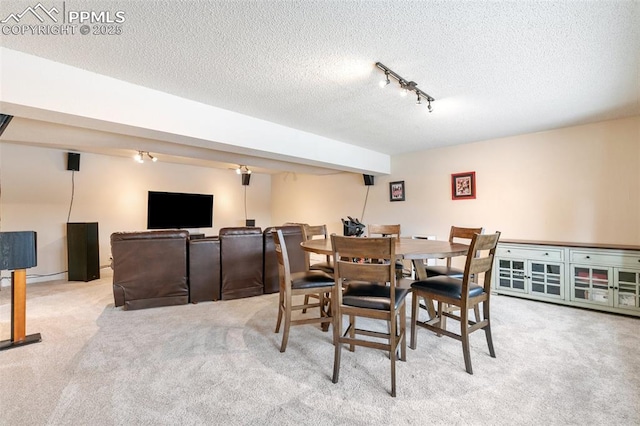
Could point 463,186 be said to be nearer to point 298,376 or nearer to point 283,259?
point 283,259

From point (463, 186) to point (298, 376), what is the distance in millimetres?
3816

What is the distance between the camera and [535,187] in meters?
3.79

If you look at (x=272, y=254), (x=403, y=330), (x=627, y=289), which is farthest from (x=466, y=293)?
(x=272, y=254)

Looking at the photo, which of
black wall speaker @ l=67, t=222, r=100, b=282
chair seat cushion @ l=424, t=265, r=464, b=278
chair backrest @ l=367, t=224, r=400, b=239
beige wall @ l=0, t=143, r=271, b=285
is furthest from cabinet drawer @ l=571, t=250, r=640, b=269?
black wall speaker @ l=67, t=222, r=100, b=282

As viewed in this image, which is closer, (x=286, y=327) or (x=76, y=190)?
(x=286, y=327)

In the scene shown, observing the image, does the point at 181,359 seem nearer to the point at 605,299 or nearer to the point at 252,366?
the point at 252,366

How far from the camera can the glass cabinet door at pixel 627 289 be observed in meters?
2.85

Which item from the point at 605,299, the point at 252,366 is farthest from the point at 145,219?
the point at 605,299

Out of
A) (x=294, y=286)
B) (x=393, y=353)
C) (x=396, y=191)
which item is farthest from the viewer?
(x=396, y=191)

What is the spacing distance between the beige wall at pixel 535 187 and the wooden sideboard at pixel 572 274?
18.1 inches

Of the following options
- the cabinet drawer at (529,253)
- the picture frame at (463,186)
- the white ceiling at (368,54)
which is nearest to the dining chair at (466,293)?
the white ceiling at (368,54)

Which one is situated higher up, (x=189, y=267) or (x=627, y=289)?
(x=189, y=267)

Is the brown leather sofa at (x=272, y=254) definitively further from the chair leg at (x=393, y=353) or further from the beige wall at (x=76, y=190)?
the beige wall at (x=76, y=190)

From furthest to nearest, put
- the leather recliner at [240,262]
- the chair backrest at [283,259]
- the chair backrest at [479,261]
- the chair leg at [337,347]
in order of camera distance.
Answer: the leather recliner at [240,262], the chair backrest at [283,259], the chair backrest at [479,261], the chair leg at [337,347]
